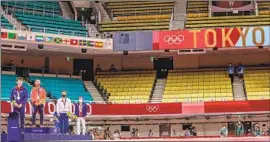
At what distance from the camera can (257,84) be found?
30359mm

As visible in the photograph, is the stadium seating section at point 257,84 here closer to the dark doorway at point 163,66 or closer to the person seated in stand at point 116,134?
the dark doorway at point 163,66

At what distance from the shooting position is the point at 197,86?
3084 cm

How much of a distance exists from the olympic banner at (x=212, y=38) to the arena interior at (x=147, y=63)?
0.06 metres

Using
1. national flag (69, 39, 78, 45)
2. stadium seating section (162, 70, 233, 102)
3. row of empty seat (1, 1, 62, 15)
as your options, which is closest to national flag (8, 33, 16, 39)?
national flag (69, 39, 78, 45)

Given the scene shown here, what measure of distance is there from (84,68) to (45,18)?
13.5 feet

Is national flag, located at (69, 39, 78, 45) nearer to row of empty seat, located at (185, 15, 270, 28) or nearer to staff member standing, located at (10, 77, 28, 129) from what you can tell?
row of empty seat, located at (185, 15, 270, 28)

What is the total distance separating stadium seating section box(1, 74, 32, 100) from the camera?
28028mm

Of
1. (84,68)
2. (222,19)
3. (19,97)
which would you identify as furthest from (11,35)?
(19,97)

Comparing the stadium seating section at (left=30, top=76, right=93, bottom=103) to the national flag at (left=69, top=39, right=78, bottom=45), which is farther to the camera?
the stadium seating section at (left=30, top=76, right=93, bottom=103)

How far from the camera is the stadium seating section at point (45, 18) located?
102ft

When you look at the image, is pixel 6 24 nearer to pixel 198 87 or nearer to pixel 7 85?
pixel 7 85

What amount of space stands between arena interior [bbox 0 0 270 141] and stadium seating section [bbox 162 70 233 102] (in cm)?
6

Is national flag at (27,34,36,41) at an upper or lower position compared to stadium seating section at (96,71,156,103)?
upper

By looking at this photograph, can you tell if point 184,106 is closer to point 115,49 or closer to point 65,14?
point 115,49
